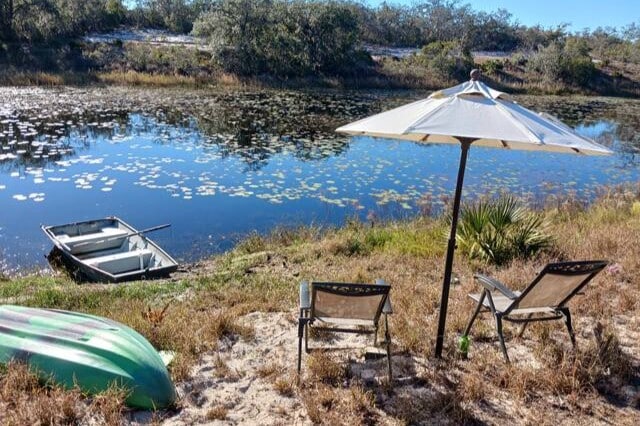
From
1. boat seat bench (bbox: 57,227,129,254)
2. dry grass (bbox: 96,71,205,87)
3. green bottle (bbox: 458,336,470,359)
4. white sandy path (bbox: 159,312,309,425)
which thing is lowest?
boat seat bench (bbox: 57,227,129,254)

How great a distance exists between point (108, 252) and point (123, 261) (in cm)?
77

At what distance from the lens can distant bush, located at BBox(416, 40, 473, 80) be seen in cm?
4609

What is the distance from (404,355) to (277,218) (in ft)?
23.4

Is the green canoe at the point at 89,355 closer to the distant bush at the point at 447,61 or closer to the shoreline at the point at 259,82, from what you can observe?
the shoreline at the point at 259,82

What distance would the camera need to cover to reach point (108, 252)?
9023 millimetres

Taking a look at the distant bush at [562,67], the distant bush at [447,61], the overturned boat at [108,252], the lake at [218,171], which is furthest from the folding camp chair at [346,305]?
the distant bush at [562,67]

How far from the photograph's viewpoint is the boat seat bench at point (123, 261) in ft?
27.2

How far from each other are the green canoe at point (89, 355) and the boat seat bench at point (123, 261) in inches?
158

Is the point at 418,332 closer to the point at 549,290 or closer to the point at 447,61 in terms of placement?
the point at 549,290

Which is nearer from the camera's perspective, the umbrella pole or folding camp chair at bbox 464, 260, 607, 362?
folding camp chair at bbox 464, 260, 607, 362

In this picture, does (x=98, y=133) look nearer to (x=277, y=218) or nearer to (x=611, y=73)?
(x=277, y=218)

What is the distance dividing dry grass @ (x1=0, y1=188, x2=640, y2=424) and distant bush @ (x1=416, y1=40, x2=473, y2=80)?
1592 inches

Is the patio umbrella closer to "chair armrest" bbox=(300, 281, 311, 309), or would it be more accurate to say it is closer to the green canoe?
"chair armrest" bbox=(300, 281, 311, 309)

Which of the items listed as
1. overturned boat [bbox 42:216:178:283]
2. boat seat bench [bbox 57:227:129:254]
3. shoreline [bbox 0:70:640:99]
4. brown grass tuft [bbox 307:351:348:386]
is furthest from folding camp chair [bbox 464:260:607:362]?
shoreline [bbox 0:70:640:99]
